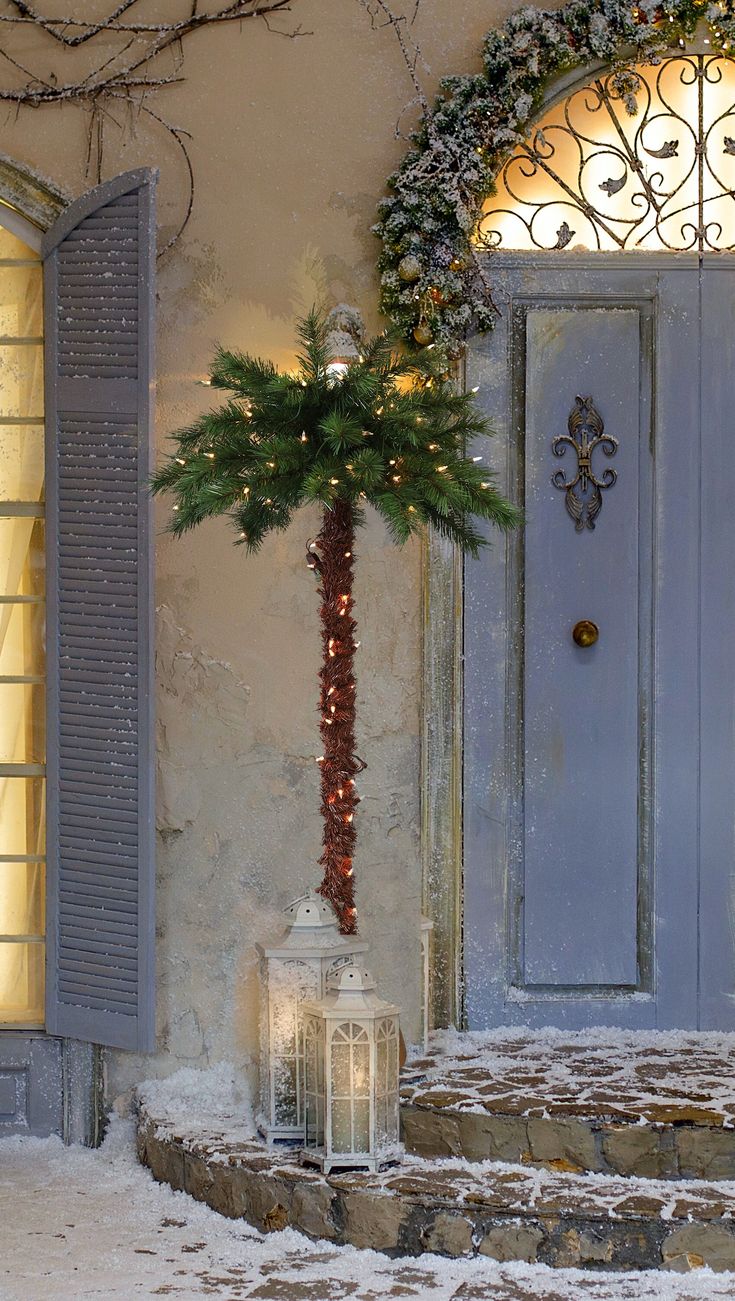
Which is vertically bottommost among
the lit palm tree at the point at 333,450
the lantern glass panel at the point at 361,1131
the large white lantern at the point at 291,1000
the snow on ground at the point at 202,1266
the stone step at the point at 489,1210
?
the snow on ground at the point at 202,1266

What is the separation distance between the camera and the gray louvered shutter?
15.0 feet

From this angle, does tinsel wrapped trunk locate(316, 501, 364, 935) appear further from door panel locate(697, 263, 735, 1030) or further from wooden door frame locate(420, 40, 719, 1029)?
door panel locate(697, 263, 735, 1030)

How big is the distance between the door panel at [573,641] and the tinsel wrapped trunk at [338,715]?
0.86 metres

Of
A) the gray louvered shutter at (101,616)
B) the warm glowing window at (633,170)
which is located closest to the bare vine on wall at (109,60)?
the gray louvered shutter at (101,616)

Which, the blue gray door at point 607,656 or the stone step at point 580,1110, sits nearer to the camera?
the stone step at point 580,1110

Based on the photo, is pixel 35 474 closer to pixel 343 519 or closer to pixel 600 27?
pixel 343 519

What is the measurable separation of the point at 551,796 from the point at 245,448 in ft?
5.50

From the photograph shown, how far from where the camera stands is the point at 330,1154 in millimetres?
3938

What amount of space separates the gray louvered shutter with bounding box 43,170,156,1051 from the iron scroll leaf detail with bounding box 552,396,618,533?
1321 millimetres

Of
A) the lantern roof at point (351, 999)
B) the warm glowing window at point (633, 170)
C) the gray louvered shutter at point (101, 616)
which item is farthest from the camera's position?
the warm glowing window at point (633, 170)

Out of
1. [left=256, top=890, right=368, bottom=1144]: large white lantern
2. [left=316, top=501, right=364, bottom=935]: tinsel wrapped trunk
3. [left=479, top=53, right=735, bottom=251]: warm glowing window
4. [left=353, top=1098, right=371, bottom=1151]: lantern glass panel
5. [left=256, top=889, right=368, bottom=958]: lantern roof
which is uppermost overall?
[left=479, top=53, right=735, bottom=251]: warm glowing window

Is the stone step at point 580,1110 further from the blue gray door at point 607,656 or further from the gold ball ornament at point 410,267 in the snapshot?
the gold ball ornament at point 410,267

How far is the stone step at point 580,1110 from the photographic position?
3.97 metres

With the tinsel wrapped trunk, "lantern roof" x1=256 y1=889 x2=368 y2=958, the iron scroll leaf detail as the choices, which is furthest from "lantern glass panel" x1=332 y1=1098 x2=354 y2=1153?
the iron scroll leaf detail
